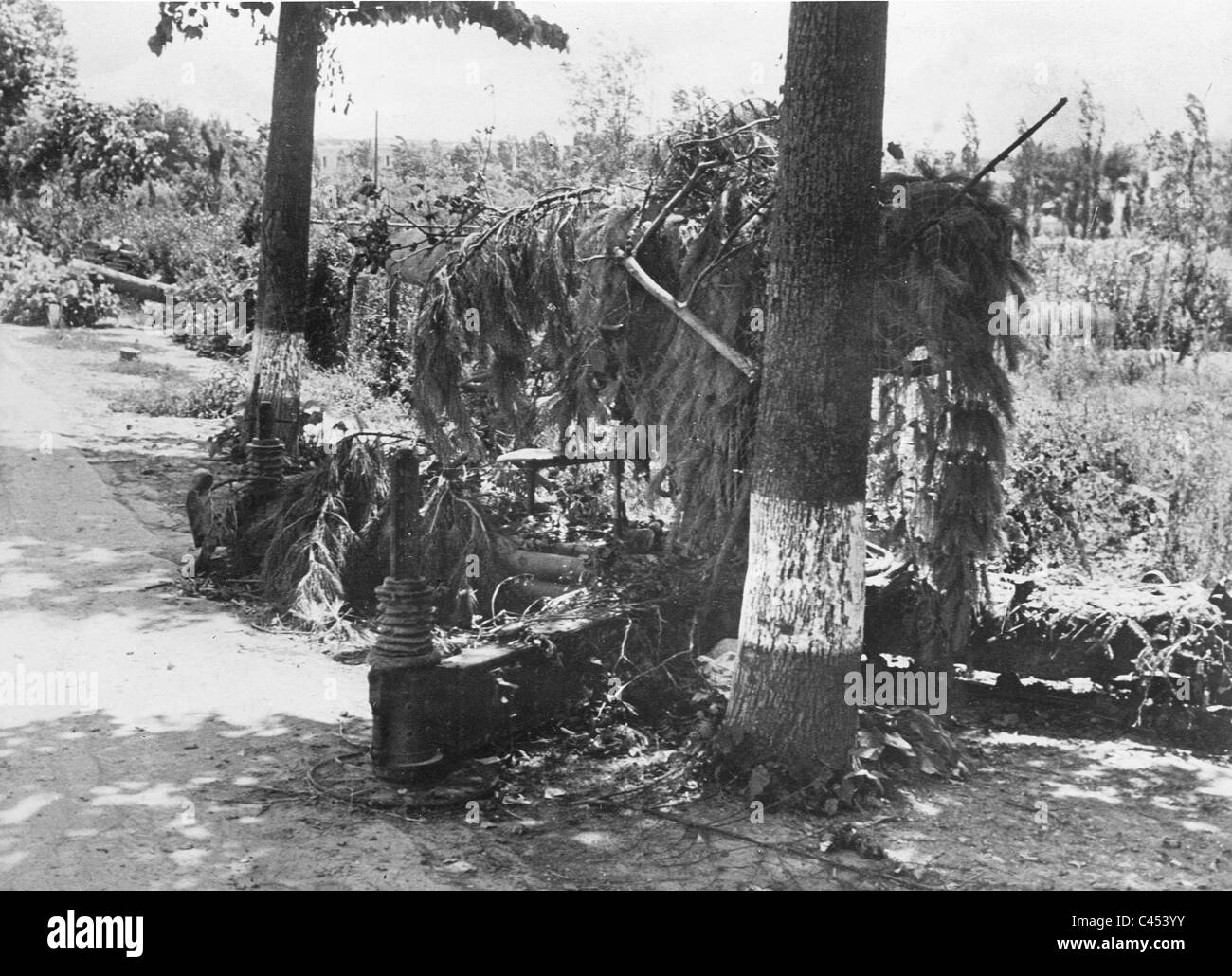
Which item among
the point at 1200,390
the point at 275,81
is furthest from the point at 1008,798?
the point at 275,81

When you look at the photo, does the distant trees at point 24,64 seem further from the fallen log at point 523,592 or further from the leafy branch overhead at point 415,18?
the fallen log at point 523,592

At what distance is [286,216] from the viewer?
1061cm

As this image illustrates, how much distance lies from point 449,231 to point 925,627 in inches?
152

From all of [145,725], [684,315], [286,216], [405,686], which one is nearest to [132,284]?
[286,216]

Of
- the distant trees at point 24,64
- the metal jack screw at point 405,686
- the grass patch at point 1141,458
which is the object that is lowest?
the metal jack screw at point 405,686

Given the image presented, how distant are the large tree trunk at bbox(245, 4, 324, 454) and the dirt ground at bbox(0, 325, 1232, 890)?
3.10m

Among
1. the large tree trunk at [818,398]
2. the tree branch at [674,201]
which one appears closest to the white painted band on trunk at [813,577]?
the large tree trunk at [818,398]

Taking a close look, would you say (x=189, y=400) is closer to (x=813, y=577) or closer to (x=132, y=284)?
(x=132, y=284)

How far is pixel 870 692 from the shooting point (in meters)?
6.42

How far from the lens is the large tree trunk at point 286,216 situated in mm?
10586

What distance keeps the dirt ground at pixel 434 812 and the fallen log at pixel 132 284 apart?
1507 cm

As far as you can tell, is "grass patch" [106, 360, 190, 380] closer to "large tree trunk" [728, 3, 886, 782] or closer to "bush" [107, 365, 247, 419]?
"bush" [107, 365, 247, 419]

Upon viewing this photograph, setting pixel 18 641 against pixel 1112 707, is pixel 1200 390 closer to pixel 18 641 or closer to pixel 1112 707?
pixel 1112 707

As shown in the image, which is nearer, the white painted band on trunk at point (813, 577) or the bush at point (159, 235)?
the white painted band on trunk at point (813, 577)
